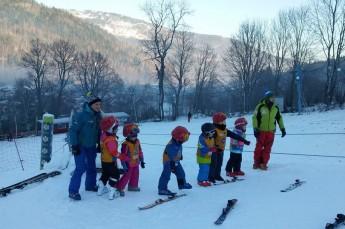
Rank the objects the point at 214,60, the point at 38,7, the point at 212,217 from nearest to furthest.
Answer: the point at 212,217
the point at 214,60
the point at 38,7

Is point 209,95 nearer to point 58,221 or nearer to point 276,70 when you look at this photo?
point 276,70

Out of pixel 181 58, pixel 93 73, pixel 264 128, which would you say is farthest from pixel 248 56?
pixel 264 128

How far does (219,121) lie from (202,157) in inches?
33.7

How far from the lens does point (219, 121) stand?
345 inches

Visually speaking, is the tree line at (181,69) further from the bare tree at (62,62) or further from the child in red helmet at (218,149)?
the child in red helmet at (218,149)

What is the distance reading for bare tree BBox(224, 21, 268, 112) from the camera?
59031 mm

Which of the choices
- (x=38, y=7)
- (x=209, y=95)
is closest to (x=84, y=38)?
(x=38, y=7)

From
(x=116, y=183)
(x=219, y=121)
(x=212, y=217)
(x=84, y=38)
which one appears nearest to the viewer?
(x=212, y=217)

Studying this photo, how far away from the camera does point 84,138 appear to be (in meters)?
7.93

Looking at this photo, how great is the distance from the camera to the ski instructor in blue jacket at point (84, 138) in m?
7.83

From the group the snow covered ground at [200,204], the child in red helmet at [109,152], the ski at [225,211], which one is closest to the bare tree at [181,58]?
the snow covered ground at [200,204]

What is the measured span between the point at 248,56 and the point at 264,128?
166 feet

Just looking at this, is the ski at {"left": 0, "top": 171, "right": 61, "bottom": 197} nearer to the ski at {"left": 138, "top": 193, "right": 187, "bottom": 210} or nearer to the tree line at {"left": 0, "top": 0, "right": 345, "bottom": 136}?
the ski at {"left": 138, "top": 193, "right": 187, "bottom": 210}

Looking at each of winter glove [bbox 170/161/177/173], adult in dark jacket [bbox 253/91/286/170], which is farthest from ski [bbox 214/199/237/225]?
adult in dark jacket [bbox 253/91/286/170]
